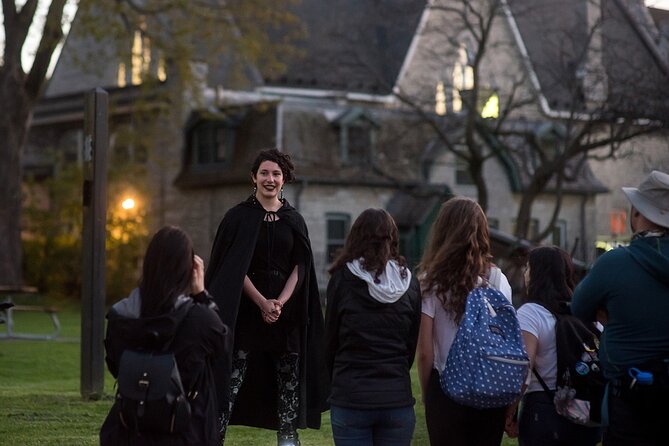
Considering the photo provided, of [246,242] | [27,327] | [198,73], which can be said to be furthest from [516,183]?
[246,242]

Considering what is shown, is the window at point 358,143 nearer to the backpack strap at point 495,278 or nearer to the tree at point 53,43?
the tree at point 53,43

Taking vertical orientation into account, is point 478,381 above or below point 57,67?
below

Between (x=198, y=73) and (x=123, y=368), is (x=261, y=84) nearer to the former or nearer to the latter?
(x=198, y=73)

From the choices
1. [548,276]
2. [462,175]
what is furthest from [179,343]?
[462,175]

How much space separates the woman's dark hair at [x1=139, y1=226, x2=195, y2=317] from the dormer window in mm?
38897

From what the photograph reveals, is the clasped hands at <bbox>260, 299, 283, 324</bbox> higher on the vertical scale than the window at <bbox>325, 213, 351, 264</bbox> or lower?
higher

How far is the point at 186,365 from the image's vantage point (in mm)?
5762

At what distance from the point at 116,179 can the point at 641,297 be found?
38310 millimetres

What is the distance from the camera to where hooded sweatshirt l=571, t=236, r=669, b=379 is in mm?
5641

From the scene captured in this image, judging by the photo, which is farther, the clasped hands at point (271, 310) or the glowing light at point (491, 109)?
the glowing light at point (491, 109)

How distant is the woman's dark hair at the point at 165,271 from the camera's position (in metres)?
5.75

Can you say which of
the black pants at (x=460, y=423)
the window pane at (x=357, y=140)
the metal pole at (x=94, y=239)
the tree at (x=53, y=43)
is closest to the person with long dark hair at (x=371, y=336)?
the black pants at (x=460, y=423)

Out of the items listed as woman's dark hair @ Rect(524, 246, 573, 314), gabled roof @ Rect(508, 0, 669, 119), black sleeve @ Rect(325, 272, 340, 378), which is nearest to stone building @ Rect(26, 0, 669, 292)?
gabled roof @ Rect(508, 0, 669, 119)

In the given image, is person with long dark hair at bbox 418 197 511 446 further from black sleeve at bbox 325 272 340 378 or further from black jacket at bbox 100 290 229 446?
black jacket at bbox 100 290 229 446
